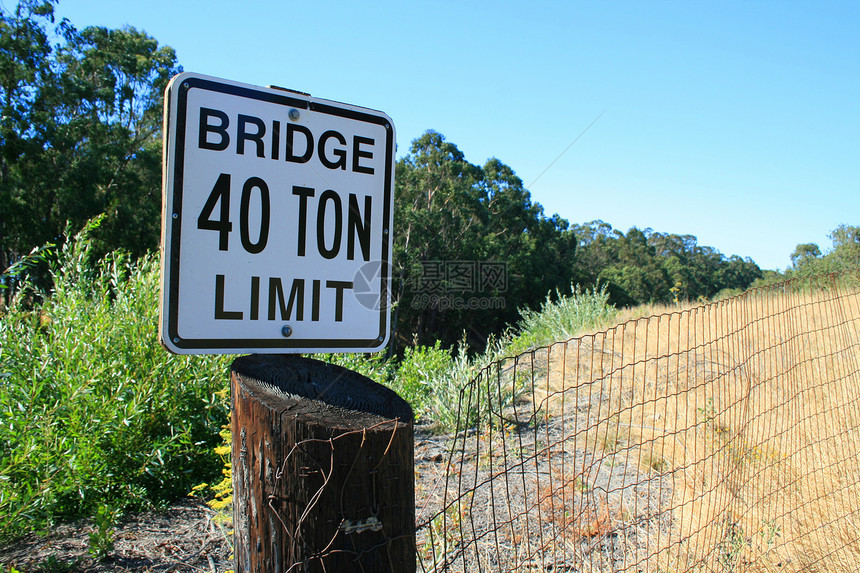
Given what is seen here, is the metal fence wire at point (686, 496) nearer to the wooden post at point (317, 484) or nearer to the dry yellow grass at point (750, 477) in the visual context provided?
the dry yellow grass at point (750, 477)

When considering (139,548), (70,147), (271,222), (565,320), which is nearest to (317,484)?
(271,222)

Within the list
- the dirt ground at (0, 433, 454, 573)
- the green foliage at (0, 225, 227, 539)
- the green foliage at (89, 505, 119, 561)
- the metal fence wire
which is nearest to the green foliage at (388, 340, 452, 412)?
the metal fence wire

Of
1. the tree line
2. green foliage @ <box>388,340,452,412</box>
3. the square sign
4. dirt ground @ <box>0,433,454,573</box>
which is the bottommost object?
dirt ground @ <box>0,433,454,573</box>

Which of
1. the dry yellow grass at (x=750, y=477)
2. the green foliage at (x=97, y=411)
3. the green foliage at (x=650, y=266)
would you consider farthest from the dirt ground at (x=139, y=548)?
the green foliage at (x=650, y=266)

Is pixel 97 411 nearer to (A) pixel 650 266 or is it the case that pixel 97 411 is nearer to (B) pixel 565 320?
(B) pixel 565 320

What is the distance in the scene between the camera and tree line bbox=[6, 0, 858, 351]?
19.3 metres

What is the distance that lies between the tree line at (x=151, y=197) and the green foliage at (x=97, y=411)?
26.7ft

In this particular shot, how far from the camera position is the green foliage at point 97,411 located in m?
2.81

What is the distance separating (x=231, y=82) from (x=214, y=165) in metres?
0.21

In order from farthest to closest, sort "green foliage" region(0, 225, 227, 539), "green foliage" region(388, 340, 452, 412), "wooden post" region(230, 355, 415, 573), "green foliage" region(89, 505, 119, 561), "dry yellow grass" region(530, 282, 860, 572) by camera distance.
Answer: "green foliage" region(388, 340, 452, 412), "green foliage" region(0, 225, 227, 539), "dry yellow grass" region(530, 282, 860, 572), "green foliage" region(89, 505, 119, 561), "wooden post" region(230, 355, 415, 573)

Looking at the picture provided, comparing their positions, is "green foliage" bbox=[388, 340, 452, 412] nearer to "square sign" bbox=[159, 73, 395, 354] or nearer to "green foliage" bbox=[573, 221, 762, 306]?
"square sign" bbox=[159, 73, 395, 354]

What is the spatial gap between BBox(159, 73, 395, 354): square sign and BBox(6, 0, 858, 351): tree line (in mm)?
9455

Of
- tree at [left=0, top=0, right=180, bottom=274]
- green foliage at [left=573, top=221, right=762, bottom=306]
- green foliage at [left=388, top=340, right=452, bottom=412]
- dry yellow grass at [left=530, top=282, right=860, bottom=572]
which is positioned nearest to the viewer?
dry yellow grass at [left=530, top=282, right=860, bottom=572]

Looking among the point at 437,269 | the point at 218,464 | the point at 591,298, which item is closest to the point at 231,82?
the point at 218,464
